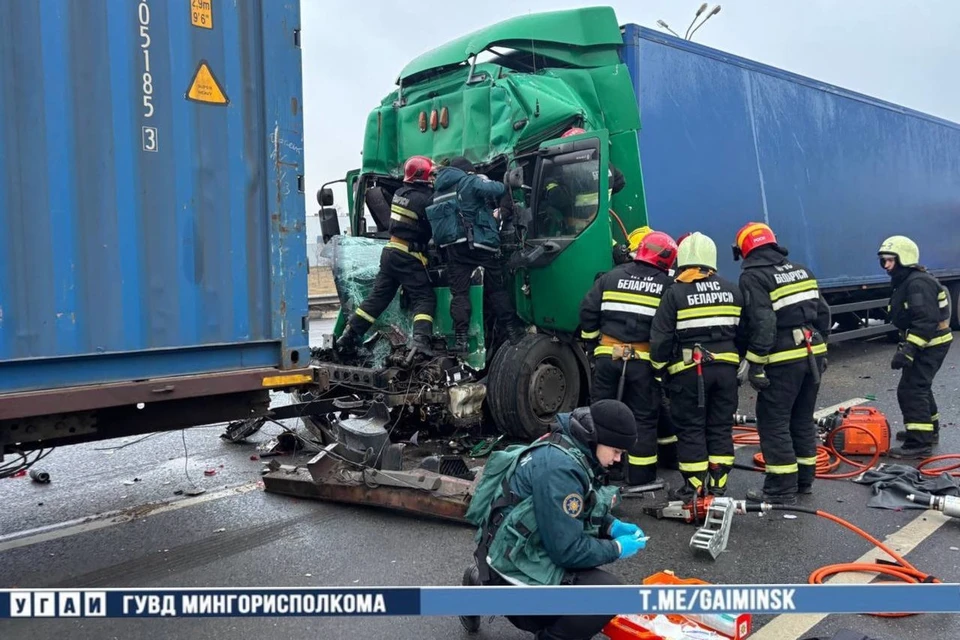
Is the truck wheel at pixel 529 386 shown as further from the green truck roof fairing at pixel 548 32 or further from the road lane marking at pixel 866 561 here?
the green truck roof fairing at pixel 548 32

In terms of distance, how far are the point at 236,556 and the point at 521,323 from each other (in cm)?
312

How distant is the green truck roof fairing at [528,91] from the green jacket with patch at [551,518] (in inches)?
157

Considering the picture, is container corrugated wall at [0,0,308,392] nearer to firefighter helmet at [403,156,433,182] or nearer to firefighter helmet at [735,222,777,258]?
firefighter helmet at [403,156,433,182]

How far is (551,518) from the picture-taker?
2580mm

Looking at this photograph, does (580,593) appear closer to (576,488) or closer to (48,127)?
(576,488)

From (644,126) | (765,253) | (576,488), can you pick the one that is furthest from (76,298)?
(644,126)

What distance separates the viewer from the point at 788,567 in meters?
3.76

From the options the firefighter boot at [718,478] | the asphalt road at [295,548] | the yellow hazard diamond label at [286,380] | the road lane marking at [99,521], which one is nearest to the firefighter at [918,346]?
the asphalt road at [295,548]

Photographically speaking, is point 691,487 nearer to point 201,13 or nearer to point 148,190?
point 148,190

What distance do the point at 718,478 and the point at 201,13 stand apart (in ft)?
12.8

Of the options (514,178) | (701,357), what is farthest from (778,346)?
(514,178)

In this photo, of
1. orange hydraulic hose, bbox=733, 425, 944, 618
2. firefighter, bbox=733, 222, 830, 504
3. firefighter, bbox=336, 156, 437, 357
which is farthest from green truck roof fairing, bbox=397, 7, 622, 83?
orange hydraulic hose, bbox=733, 425, 944, 618

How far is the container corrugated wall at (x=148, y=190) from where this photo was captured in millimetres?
3109

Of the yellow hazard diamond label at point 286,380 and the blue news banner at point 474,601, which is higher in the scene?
the yellow hazard diamond label at point 286,380
